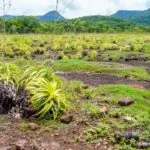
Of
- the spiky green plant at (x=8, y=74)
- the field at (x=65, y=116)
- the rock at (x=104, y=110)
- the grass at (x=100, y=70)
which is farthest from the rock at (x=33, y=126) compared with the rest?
the grass at (x=100, y=70)

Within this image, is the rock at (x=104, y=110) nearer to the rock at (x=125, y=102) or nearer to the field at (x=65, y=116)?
the field at (x=65, y=116)

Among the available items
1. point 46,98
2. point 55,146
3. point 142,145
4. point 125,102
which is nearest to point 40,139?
point 55,146

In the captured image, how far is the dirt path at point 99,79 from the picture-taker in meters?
15.0

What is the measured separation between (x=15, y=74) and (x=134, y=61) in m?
15.1

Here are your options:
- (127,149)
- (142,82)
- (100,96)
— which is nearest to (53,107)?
(127,149)

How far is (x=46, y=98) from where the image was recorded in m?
9.02

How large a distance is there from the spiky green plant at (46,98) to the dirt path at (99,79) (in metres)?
4.96

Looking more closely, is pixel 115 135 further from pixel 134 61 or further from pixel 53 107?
pixel 134 61

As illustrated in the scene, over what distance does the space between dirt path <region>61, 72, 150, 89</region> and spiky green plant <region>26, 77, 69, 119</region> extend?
4956 mm

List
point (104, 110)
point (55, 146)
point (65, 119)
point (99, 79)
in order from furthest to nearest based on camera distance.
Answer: point (99, 79)
point (104, 110)
point (65, 119)
point (55, 146)

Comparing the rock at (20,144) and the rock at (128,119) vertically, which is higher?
the rock at (128,119)

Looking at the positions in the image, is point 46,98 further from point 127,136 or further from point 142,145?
point 142,145

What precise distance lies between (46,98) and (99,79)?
22.3 ft

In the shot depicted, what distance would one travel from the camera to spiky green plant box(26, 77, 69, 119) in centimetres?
889
